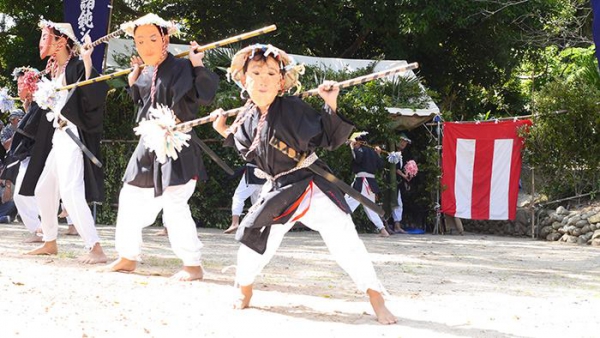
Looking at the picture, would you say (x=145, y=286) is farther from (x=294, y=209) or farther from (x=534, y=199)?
(x=534, y=199)

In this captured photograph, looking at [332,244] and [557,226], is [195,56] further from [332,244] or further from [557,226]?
[557,226]

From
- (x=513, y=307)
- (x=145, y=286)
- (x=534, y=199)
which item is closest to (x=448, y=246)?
(x=534, y=199)

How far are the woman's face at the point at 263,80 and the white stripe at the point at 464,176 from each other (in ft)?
29.2

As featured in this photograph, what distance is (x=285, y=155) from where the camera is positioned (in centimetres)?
471

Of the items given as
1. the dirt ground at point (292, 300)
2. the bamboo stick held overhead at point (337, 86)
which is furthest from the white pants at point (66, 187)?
the bamboo stick held overhead at point (337, 86)

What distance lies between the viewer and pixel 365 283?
14.9ft

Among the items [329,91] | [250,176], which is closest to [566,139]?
[250,176]

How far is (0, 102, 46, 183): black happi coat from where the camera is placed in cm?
744

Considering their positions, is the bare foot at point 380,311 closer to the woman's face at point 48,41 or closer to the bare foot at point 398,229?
the woman's face at point 48,41

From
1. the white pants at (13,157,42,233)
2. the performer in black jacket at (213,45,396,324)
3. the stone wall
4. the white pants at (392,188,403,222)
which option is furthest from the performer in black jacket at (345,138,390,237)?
the performer in black jacket at (213,45,396,324)

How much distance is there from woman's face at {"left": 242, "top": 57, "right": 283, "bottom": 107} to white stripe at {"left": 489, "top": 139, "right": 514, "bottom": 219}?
8801 mm

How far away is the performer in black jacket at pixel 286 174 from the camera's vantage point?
4574 mm

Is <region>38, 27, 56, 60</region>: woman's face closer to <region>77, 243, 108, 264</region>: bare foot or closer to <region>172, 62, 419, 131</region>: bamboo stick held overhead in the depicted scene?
<region>77, 243, 108, 264</region>: bare foot

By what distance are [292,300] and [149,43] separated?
89.6 inches
